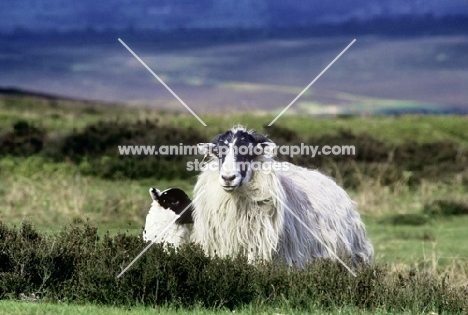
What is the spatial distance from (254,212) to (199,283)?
1.49 metres

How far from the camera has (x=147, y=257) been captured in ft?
29.9

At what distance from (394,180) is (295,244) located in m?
14.0

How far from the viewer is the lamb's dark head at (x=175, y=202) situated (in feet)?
35.5

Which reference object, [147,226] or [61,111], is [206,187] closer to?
[147,226]

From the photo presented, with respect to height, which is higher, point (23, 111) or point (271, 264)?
point (23, 111)

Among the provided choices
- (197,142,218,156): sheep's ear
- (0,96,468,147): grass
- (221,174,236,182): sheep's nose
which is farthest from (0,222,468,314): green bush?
(0,96,468,147): grass

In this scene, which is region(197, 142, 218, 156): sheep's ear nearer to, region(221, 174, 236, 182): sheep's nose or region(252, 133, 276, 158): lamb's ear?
region(252, 133, 276, 158): lamb's ear

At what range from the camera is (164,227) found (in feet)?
35.5

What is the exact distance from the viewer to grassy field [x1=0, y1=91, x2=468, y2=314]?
1446 cm

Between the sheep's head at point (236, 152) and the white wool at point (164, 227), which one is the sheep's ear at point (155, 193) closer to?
the white wool at point (164, 227)

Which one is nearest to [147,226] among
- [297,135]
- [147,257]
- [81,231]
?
[81,231]

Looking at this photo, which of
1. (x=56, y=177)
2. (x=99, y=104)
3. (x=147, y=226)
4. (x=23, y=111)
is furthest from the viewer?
(x=99, y=104)

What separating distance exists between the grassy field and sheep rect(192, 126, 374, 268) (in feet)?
4.62

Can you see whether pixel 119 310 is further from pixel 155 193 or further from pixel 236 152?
pixel 155 193
